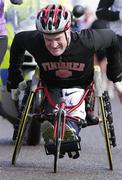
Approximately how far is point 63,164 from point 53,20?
53.9 inches

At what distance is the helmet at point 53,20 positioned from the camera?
21.8ft

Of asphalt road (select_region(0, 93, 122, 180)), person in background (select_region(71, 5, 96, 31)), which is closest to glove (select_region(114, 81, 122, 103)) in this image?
asphalt road (select_region(0, 93, 122, 180))

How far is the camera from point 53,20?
21.9 feet

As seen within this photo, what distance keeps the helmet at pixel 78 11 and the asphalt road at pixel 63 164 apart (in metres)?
4.71

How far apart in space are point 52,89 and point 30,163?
75cm

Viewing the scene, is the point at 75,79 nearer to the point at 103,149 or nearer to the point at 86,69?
the point at 86,69

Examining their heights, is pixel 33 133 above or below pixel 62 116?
below

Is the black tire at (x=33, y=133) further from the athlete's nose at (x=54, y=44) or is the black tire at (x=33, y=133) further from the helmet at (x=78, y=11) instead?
the helmet at (x=78, y=11)

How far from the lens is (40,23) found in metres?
6.71

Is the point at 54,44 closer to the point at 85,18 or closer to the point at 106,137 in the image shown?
the point at 106,137

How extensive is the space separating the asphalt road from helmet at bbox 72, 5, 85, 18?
4705 mm

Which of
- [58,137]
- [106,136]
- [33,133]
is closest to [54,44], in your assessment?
[58,137]

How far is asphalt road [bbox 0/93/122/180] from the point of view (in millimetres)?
6616

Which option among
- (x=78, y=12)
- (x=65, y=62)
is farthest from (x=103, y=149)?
(x=78, y=12)
